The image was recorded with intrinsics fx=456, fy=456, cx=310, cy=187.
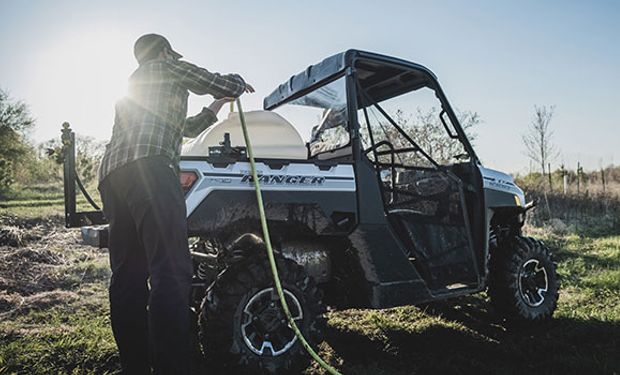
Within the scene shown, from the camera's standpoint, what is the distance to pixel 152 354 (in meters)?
2.17

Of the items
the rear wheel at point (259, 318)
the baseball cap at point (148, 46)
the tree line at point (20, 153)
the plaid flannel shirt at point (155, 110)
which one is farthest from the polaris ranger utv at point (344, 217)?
the tree line at point (20, 153)

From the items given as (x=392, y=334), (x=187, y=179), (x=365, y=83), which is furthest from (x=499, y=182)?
(x=187, y=179)

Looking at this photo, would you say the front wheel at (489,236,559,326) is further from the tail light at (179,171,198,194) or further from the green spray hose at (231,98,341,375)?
the tail light at (179,171,198,194)

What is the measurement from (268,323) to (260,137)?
130 cm

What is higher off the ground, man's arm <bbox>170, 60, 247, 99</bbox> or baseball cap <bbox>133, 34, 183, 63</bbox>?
baseball cap <bbox>133, 34, 183, 63</bbox>

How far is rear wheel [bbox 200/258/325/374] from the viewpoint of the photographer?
105 inches

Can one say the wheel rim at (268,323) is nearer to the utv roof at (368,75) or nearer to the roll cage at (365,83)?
the roll cage at (365,83)

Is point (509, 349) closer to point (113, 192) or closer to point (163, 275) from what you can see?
point (163, 275)

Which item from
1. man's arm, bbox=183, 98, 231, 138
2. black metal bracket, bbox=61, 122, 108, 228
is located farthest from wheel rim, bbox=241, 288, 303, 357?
black metal bracket, bbox=61, 122, 108, 228

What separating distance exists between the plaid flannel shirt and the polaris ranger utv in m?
0.34

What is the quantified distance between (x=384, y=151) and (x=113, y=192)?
7.72 ft

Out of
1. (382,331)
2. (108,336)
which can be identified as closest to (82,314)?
(108,336)

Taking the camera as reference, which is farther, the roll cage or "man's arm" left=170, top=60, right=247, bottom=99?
the roll cage

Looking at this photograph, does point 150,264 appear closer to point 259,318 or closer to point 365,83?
point 259,318
